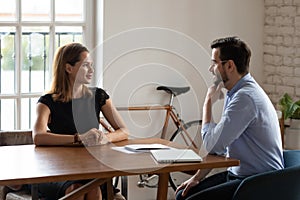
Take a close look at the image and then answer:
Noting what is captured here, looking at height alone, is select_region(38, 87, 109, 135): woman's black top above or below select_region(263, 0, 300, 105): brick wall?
below

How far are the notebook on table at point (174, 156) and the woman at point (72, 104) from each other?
45cm

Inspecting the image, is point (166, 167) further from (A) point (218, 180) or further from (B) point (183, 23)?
(B) point (183, 23)

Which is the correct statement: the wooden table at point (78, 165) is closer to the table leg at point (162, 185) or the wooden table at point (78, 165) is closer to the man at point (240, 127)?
the table leg at point (162, 185)

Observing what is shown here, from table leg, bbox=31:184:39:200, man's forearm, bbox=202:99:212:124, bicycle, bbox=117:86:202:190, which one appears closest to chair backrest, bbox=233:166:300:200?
man's forearm, bbox=202:99:212:124

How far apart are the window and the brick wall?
1610mm

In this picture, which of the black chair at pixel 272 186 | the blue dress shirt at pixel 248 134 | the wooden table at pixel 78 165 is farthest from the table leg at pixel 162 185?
the black chair at pixel 272 186

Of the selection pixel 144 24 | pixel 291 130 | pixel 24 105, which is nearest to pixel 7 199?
pixel 24 105

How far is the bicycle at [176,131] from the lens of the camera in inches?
203

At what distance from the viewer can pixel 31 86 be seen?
4.84 m

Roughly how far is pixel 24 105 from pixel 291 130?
2.15 metres

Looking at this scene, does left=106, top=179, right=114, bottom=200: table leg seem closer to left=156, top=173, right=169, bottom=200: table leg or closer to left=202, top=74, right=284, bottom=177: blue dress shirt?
left=156, top=173, right=169, bottom=200: table leg

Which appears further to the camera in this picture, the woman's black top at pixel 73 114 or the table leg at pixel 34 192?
the woman's black top at pixel 73 114

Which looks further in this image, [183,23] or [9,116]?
[183,23]

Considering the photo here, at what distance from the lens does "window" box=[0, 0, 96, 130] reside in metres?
4.71
